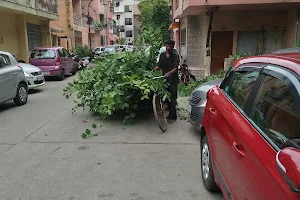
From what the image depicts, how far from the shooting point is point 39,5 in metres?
19.3

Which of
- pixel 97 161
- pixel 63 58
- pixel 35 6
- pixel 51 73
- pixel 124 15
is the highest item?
pixel 124 15

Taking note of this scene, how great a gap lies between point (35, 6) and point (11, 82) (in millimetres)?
11673

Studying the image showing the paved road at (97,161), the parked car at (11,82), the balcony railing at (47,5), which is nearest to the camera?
the paved road at (97,161)

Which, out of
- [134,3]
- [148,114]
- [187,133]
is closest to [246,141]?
[187,133]

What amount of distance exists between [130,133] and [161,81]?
4.33ft

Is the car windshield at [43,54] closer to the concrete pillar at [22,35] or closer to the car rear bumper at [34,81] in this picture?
the car rear bumper at [34,81]

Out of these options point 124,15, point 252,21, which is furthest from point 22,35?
point 124,15

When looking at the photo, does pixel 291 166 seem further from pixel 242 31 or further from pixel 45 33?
pixel 45 33

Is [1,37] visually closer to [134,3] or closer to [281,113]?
[281,113]

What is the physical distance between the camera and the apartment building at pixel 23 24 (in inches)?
668

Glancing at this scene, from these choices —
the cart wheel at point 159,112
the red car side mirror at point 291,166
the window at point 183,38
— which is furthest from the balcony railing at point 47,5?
the red car side mirror at point 291,166

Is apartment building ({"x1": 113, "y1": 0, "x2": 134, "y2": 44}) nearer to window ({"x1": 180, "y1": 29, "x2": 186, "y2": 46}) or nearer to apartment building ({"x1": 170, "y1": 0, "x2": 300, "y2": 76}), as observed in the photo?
window ({"x1": 180, "y1": 29, "x2": 186, "y2": 46})

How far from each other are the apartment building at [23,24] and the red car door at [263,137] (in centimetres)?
1490

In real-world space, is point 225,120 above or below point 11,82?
above
